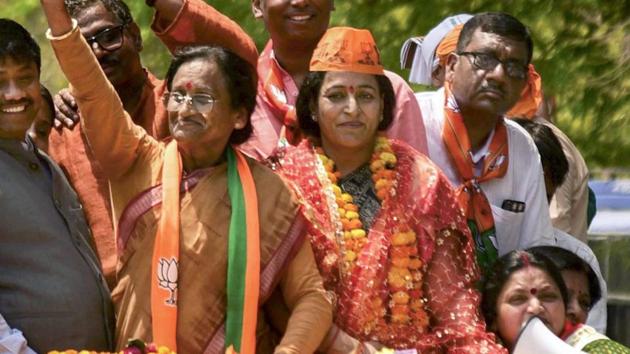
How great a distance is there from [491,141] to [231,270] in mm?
1558

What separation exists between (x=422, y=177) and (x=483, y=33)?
86cm

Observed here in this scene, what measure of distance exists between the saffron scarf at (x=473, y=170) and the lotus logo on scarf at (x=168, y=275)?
136 centimetres

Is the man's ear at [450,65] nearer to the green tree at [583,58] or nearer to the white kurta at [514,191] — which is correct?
the white kurta at [514,191]

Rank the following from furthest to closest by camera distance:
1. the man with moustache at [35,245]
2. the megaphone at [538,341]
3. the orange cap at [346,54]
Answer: the orange cap at [346,54] → the megaphone at [538,341] → the man with moustache at [35,245]

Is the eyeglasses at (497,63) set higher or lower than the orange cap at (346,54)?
lower

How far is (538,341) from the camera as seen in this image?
5.51 metres

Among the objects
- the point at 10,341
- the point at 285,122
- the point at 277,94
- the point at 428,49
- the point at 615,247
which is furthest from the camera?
the point at 615,247

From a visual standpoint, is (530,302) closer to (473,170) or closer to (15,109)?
(473,170)

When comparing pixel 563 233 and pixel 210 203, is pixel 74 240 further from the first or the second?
pixel 563 233

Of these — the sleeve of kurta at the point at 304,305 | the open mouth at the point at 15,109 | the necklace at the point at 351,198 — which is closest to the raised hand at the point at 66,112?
the open mouth at the point at 15,109

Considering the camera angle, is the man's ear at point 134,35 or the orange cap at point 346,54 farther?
the man's ear at point 134,35

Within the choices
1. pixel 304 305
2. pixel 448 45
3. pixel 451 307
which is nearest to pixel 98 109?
pixel 304 305

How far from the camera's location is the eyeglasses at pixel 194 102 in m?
5.34

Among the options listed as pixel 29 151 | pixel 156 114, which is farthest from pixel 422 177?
pixel 29 151
